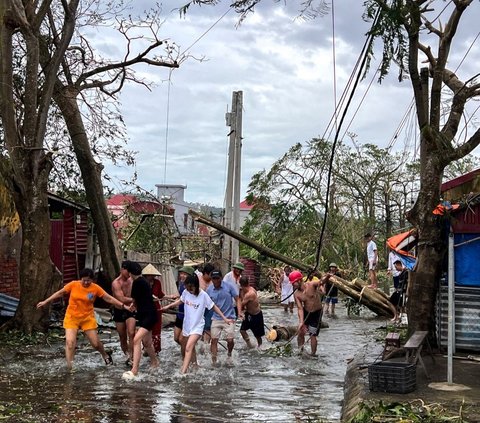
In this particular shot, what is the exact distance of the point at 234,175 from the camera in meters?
23.5

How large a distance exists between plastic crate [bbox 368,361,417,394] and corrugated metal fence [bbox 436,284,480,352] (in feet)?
10.7

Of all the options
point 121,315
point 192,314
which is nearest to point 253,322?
point 121,315

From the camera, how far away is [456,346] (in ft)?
38.3

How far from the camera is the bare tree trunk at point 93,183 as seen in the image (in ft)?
61.1

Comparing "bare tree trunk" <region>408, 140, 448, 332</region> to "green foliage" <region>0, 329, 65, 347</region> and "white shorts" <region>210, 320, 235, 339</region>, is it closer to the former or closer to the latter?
"white shorts" <region>210, 320, 235, 339</region>

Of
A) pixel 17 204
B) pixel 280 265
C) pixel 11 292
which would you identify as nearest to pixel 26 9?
pixel 17 204

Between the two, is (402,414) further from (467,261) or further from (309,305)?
(309,305)

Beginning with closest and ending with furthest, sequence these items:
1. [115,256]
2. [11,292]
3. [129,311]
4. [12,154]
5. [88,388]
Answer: [88,388]
[129,311]
[12,154]
[11,292]
[115,256]

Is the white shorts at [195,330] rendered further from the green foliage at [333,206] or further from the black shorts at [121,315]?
the green foliage at [333,206]

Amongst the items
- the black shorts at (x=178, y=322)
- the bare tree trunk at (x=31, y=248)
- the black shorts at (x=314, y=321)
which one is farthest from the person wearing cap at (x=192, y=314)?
the bare tree trunk at (x=31, y=248)

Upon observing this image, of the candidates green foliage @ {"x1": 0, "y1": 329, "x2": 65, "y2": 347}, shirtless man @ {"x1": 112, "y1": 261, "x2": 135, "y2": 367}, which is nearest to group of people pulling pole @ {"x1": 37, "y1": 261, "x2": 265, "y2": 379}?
shirtless man @ {"x1": 112, "y1": 261, "x2": 135, "y2": 367}

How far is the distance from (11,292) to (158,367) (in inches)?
297

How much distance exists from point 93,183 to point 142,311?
918 cm

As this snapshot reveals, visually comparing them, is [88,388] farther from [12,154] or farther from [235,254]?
[235,254]
